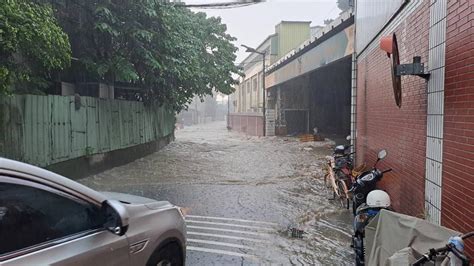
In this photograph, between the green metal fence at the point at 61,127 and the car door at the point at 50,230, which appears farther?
the green metal fence at the point at 61,127

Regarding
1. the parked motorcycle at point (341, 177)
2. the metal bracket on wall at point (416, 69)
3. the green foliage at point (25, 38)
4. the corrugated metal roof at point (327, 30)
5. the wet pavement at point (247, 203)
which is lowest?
the wet pavement at point (247, 203)

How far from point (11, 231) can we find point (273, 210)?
600 cm

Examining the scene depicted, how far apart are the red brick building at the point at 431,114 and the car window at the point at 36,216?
9.48 feet

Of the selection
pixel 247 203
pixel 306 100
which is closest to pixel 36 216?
pixel 247 203

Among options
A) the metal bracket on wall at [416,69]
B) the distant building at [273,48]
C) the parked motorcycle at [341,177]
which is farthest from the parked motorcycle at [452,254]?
the distant building at [273,48]

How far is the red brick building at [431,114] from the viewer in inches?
137

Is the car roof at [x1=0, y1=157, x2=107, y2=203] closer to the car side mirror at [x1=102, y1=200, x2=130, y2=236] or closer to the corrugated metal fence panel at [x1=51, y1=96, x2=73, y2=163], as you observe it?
the car side mirror at [x1=102, y1=200, x2=130, y2=236]

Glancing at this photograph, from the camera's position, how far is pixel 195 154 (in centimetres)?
1769

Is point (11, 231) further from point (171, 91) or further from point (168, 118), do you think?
point (168, 118)

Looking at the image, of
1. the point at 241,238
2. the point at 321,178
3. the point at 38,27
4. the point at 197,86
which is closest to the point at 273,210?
the point at 241,238

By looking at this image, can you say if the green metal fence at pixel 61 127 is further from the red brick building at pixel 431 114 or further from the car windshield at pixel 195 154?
the red brick building at pixel 431 114

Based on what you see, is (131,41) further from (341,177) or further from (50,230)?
(50,230)

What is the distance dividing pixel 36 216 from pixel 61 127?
Answer: 8150mm

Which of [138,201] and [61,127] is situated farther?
[61,127]
